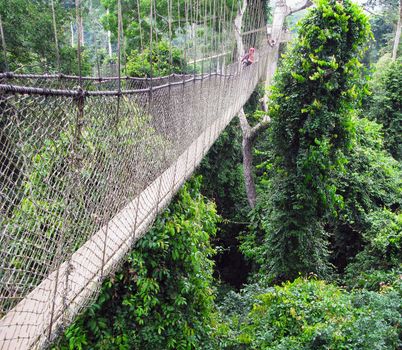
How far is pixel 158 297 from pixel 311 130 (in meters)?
2.60

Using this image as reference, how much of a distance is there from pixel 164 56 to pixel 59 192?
5.54m

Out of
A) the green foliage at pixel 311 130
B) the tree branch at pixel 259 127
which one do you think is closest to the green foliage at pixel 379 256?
the green foliage at pixel 311 130

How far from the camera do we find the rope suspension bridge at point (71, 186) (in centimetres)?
104

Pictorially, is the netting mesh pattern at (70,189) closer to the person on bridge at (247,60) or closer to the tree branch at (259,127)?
the tree branch at (259,127)

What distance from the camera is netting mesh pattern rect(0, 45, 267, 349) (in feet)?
3.41

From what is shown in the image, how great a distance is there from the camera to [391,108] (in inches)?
298

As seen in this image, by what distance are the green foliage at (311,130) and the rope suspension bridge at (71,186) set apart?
2.21 meters

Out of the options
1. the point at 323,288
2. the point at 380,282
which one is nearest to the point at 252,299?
the point at 323,288

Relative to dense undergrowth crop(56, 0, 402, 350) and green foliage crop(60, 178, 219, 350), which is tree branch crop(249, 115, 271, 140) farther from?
green foliage crop(60, 178, 219, 350)

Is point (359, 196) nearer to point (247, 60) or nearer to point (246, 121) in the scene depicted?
point (246, 121)

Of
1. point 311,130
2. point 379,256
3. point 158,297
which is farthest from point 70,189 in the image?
point 379,256

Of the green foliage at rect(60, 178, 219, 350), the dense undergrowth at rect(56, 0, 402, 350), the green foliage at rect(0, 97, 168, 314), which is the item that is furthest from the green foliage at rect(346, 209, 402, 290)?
the green foliage at rect(0, 97, 168, 314)

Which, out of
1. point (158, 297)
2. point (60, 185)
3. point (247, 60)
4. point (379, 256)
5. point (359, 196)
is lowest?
point (379, 256)

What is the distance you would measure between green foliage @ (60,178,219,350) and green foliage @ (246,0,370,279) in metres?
2.08
